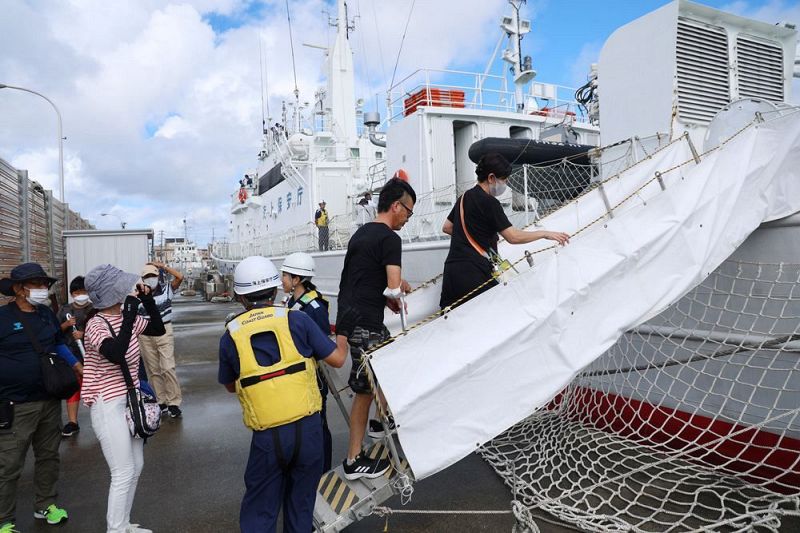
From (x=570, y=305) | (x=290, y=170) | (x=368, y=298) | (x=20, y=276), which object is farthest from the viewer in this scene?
(x=290, y=170)

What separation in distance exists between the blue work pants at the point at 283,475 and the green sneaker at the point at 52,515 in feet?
5.90

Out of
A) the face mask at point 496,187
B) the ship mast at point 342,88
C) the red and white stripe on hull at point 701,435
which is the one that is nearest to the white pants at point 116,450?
the face mask at point 496,187

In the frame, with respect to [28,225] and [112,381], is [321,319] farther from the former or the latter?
[28,225]

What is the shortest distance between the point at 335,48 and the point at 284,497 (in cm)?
1660

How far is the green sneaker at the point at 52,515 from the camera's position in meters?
3.12

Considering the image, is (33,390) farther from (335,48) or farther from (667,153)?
(335,48)

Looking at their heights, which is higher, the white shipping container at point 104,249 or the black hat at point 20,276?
the white shipping container at point 104,249

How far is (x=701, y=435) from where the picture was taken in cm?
334

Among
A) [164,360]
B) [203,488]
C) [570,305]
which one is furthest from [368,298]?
[164,360]

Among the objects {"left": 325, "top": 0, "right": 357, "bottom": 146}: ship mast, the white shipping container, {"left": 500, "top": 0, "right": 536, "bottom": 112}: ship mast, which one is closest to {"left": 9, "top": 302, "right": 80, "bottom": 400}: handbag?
the white shipping container

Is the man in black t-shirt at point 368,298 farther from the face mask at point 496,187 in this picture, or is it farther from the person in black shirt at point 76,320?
the person in black shirt at point 76,320

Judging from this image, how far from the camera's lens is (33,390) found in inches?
117

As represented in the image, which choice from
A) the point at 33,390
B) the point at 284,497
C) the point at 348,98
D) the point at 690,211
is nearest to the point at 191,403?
the point at 33,390

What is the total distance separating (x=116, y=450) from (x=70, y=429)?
3024 millimetres
